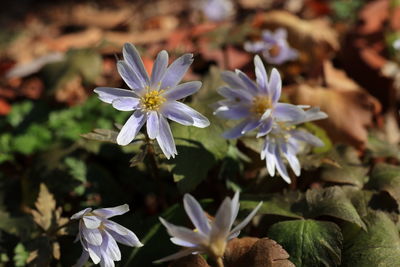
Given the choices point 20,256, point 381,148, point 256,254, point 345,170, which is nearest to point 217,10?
point 381,148

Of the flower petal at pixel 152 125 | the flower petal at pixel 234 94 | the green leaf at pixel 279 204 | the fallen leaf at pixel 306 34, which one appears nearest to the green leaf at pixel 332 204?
the green leaf at pixel 279 204

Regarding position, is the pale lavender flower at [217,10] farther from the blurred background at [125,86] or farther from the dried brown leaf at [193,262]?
the dried brown leaf at [193,262]

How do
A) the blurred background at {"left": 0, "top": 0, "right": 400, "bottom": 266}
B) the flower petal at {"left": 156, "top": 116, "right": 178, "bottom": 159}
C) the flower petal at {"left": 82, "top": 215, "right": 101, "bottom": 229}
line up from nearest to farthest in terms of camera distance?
the flower petal at {"left": 82, "top": 215, "right": 101, "bottom": 229} < the flower petal at {"left": 156, "top": 116, "right": 178, "bottom": 159} < the blurred background at {"left": 0, "top": 0, "right": 400, "bottom": 266}

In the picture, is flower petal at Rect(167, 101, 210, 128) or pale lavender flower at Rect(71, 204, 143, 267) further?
flower petal at Rect(167, 101, 210, 128)

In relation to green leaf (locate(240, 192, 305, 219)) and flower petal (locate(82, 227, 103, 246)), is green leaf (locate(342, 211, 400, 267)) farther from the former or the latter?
flower petal (locate(82, 227, 103, 246))

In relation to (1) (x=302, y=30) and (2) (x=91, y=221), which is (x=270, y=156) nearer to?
(2) (x=91, y=221)

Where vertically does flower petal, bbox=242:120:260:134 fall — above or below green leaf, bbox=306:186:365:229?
above

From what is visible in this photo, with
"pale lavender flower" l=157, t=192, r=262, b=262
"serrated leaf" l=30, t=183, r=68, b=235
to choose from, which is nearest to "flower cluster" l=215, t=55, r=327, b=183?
"pale lavender flower" l=157, t=192, r=262, b=262
